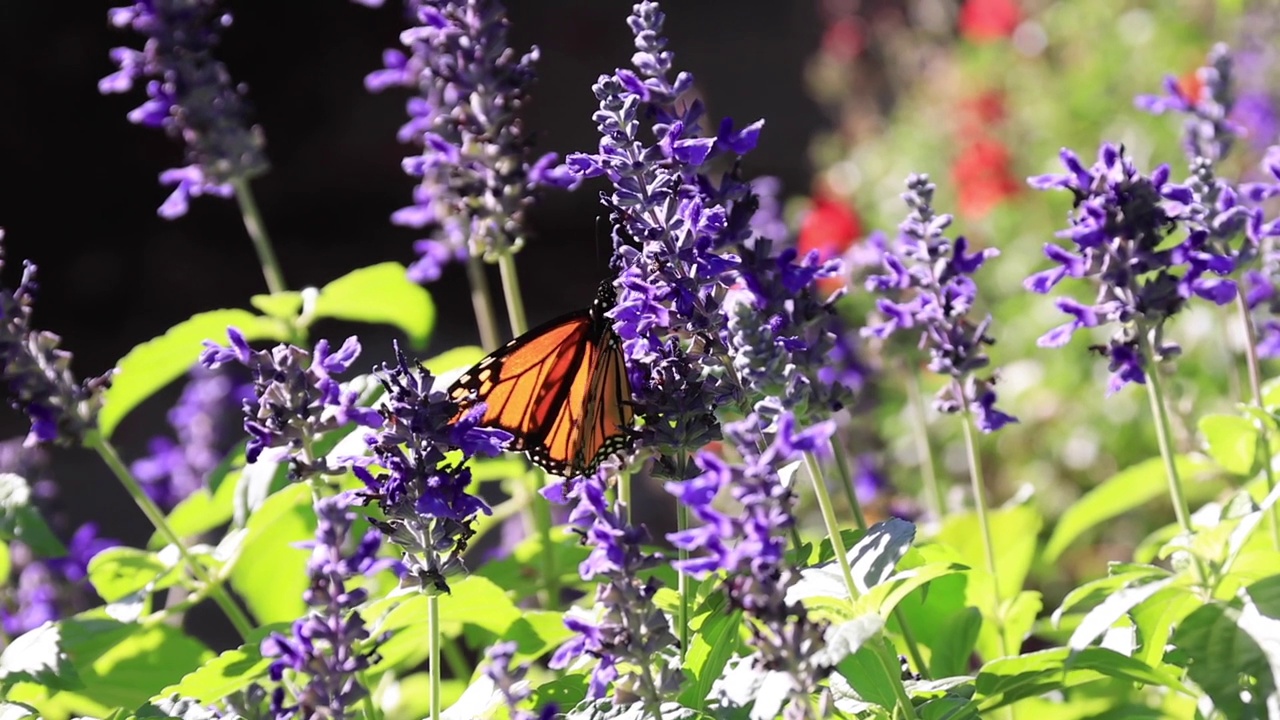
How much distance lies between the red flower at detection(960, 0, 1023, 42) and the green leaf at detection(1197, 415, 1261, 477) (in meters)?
5.96

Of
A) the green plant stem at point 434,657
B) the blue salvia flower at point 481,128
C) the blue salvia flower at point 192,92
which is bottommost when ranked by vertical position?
the green plant stem at point 434,657

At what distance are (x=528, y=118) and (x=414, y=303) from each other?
9.96 metres

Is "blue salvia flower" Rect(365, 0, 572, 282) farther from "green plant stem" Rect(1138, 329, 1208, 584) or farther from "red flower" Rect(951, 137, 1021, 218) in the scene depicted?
"red flower" Rect(951, 137, 1021, 218)

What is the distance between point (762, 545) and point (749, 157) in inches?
487

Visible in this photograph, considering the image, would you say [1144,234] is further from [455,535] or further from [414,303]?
[414,303]

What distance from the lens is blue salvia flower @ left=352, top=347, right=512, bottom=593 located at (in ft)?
6.36

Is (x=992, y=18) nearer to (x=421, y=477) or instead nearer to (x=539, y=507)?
(x=539, y=507)

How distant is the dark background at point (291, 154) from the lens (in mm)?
11547

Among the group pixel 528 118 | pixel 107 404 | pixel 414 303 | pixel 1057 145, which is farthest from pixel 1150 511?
pixel 528 118

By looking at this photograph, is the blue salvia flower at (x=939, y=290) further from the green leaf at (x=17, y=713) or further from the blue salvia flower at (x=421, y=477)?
the green leaf at (x=17, y=713)

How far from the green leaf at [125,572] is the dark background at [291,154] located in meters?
7.34

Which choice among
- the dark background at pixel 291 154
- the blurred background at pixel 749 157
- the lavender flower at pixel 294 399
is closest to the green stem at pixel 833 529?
the lavender flower at pixel 294 399

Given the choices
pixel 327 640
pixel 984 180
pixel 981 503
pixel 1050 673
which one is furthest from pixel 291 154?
pixel 1050 673

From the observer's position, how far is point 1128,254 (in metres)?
2.22
